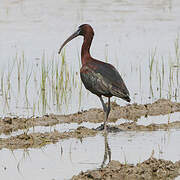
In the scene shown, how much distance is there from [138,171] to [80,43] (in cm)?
770

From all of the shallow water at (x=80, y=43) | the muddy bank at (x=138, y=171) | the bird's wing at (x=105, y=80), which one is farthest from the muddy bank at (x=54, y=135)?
the muddy bank at (x=138, y=171)

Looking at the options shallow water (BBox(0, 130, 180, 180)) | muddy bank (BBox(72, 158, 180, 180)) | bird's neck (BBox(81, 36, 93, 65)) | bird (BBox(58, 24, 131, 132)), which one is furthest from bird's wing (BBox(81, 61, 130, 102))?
muddy bank (BBox(72, 158, 180, 180))

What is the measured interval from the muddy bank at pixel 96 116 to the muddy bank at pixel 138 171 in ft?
7.32

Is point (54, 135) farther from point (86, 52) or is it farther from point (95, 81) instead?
point (86, 52)

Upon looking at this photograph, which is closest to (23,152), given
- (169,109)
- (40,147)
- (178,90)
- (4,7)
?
(40,147)

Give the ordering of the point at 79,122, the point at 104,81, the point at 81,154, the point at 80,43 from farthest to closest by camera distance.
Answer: the point at 80,43, the point at 79,122, the point at 104,81, the point at 81,154

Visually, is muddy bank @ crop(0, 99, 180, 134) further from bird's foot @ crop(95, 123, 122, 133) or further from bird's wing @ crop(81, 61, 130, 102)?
bird's wing @ crop(81, 61, 130, 102)

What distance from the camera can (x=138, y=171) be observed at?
664 cm

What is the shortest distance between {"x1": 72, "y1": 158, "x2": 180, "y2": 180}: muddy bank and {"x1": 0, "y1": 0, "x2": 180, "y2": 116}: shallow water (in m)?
3.11

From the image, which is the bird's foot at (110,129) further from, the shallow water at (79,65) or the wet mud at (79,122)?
the shallow water at (79,65)

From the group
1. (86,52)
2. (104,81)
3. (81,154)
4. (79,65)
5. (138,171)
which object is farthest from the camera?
(79,65)

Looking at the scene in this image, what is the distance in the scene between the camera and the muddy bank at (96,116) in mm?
8734

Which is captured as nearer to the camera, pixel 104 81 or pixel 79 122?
pixel 104 81

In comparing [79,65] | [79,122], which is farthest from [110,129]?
Answer: [79,65]
